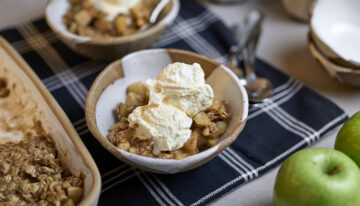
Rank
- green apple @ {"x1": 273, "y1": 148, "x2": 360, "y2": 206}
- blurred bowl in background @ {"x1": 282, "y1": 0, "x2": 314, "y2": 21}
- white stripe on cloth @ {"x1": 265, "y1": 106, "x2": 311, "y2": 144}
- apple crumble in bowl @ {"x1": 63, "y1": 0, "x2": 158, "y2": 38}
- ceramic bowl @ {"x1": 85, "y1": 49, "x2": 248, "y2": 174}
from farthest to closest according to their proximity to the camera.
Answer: blurred bowl in background @ {"x1": 282, "y1": 0, "x2": 314, "y2": 21}
apple crumble in bowl @ {"x1": 63, "y1": 0, "x2": 158, "y2": 38}
white stripe on cloth @ {"x1": 265, "y1": 106, "x2": 311, "y2": 144}
ceramic bowl @ {"x1": 85, "y1": 49, "x2": 248, "y2": 174}
green apple @ {"x1": 273, "y1": 148, "x2": 360, "y2": 206}

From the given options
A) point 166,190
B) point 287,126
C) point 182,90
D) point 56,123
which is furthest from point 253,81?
point 56,123

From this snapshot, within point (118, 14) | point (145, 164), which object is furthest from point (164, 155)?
point (118, 14)

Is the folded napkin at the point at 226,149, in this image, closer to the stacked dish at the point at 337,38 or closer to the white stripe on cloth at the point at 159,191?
the white stripe on cloth at the point at 159,191

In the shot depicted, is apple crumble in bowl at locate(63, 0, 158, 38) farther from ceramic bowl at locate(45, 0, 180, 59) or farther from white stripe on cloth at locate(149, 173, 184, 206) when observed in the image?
white stripe on cloth at locate(149, 173, 184, 206)

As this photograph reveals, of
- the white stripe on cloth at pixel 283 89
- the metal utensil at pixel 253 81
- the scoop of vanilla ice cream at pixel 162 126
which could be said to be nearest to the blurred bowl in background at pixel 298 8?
the metal utensil at pixel 253 81

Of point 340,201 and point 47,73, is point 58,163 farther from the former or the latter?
point 340,201

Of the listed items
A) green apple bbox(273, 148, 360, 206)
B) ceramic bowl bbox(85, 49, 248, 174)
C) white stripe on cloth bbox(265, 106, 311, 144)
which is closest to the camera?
green apple bbox(273, 148, 360, 206)

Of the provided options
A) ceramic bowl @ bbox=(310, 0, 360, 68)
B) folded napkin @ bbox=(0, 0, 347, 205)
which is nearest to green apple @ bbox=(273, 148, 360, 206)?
folded napkin @ bbox=(0, 0, 347, 205)

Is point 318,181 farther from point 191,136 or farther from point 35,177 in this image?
point 35,177
